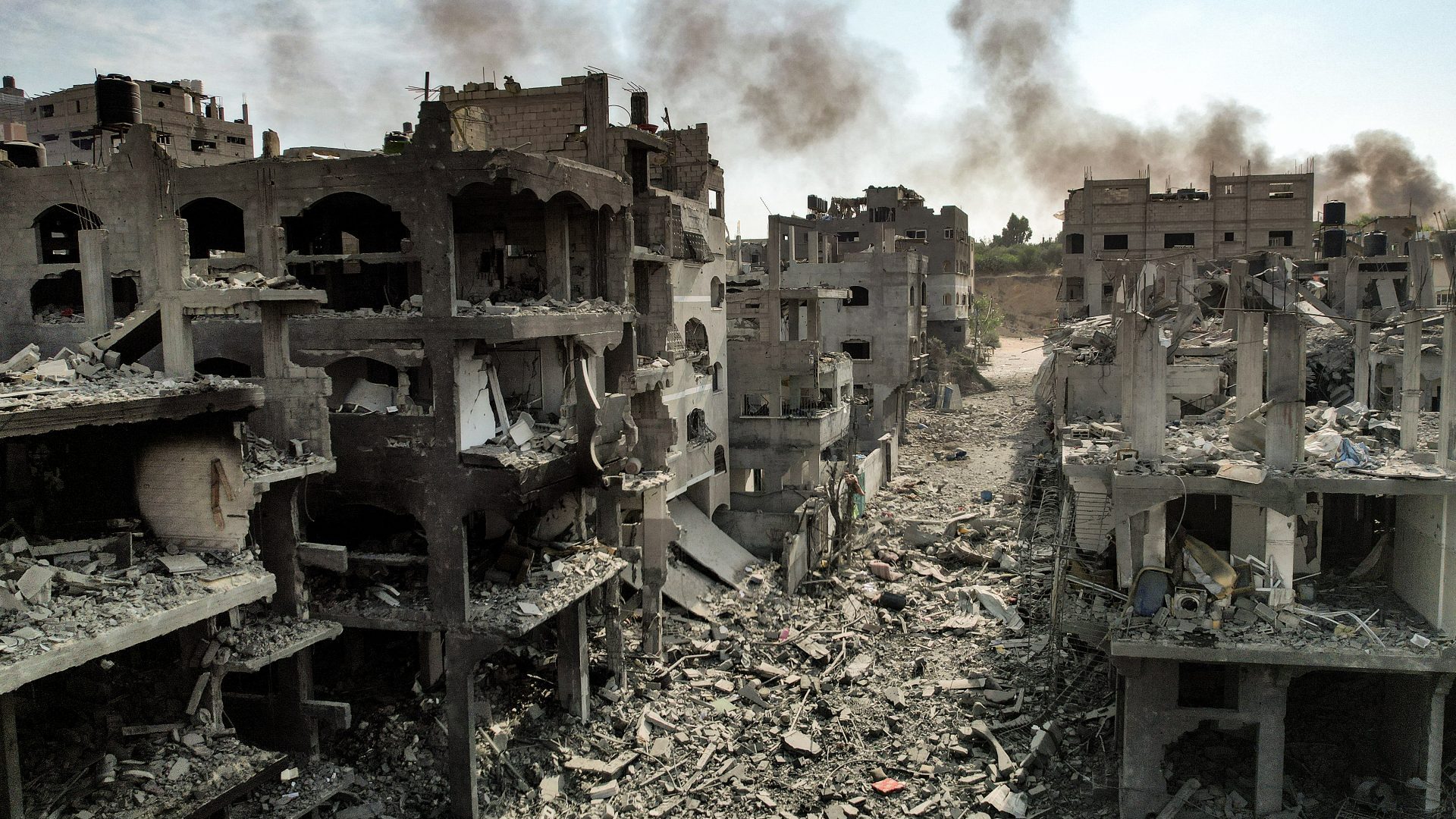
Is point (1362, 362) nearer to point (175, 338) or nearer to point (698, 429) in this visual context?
point (698, 429)

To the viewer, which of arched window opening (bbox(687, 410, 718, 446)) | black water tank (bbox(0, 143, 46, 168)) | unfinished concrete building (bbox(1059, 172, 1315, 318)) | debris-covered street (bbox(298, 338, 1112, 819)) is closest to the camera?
debris-covered street (bbox(298, 338, 1112, 819))

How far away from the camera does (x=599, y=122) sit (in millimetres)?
24844

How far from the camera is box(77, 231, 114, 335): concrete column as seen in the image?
1527 centimetres

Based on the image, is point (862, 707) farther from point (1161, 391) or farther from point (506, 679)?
point (1161, 391)

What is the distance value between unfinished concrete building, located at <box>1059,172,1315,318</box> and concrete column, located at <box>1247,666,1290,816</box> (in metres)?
28.7

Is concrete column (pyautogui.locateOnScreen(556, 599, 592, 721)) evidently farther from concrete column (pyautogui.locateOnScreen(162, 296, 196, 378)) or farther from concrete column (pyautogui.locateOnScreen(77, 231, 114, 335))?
concrete column (pyautogui.locateOnScreen(77, 231, 114, 335))

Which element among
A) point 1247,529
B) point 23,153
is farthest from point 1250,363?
point 23,153

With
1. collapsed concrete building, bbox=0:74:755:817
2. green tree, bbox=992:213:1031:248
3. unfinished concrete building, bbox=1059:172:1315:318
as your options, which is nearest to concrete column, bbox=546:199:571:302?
collapsed concrete building, bbox=0:74:755:817

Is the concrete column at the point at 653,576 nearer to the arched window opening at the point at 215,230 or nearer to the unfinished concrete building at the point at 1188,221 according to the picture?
the arched window opening at the point at 215,230

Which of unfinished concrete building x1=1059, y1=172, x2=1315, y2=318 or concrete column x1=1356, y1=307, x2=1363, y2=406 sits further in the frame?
unfinished concrete building x1=1059, y1=172, x2=1315, y2=318

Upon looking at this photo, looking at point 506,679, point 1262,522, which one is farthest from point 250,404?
point 1262,522

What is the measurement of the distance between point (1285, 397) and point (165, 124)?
39.6 meters

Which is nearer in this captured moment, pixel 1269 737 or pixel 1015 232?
pixel 1269 737

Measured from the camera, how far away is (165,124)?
38.5 meters
